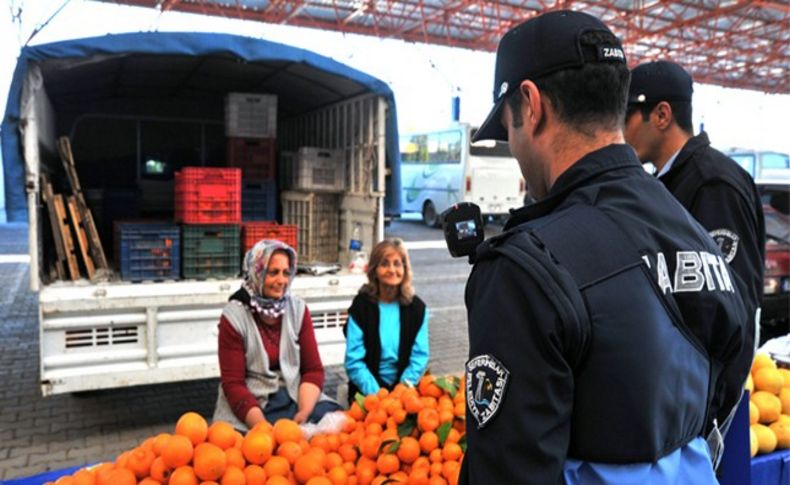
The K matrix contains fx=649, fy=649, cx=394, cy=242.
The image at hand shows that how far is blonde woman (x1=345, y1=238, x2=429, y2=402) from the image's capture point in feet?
12.8

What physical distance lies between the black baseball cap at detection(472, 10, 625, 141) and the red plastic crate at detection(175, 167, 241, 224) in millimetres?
4341

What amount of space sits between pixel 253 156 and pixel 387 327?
335 cm

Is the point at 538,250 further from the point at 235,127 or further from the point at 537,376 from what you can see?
the point at 235,127

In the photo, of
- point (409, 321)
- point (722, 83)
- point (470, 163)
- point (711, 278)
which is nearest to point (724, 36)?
point (722, 83)

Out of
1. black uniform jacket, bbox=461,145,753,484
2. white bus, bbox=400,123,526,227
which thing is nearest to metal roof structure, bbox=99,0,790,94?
white bus, bbox=400,123,526,227

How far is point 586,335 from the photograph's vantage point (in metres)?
1.03

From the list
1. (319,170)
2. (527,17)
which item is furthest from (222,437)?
(527,17)

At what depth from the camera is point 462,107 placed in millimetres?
23031

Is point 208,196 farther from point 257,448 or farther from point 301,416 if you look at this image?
point 257,448

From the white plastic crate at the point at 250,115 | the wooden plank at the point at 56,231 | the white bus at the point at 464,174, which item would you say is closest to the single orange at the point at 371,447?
the wooden plank at the point at 56,231

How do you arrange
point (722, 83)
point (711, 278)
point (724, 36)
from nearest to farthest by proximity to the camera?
point (711, 278), point (724, 36), point (722, 83)

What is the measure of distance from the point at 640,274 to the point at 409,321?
2.92 m

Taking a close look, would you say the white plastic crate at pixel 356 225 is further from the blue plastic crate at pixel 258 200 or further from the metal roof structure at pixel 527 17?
the metal roof structure at pixel 527 17

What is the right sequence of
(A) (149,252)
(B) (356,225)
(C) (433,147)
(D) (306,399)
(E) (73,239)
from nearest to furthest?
(D) (306,399), (A) (149,252), (E) (73,239), (B) (356,225), (C) (433,147)
